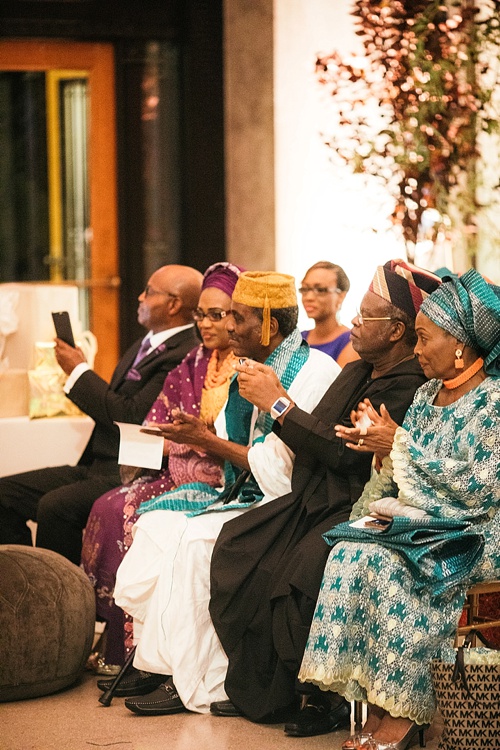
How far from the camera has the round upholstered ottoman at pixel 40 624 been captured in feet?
14.5

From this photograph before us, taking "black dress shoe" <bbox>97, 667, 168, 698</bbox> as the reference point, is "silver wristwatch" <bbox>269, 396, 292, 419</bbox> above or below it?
above

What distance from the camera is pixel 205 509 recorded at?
A: 457cm

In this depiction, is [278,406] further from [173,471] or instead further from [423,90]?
[423,90]

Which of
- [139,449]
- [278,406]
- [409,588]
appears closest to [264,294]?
[278,406]

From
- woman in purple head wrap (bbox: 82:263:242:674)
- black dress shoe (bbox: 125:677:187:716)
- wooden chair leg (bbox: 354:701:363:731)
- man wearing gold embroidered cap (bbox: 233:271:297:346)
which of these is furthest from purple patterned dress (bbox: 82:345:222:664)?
wooden chair leg (bbox: 354:701:363:731)

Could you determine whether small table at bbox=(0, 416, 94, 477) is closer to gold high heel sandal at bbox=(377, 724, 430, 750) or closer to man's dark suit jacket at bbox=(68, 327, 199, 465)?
man's dark suit jacket at bbox=(68, 327, 199, 465)

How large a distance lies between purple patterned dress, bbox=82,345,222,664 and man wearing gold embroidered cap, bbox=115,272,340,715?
129 millimetres

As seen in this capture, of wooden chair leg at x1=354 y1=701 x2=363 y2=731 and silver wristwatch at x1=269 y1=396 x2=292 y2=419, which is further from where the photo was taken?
silver wristwatch at x1=269 y1=396 x2=292 y2=419

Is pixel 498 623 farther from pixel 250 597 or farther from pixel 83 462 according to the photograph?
pixel 83 462

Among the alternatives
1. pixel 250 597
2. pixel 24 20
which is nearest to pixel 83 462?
pixel 250 597

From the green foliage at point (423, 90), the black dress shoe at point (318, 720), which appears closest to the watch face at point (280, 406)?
the black dress shoe at point (318, 720)

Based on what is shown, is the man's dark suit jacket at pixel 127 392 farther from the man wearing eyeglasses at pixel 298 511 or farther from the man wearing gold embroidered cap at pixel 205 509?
the man wearing eyeglasses at pixel 298 511

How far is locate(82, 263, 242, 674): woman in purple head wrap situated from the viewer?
4879mm

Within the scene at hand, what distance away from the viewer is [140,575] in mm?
4453
